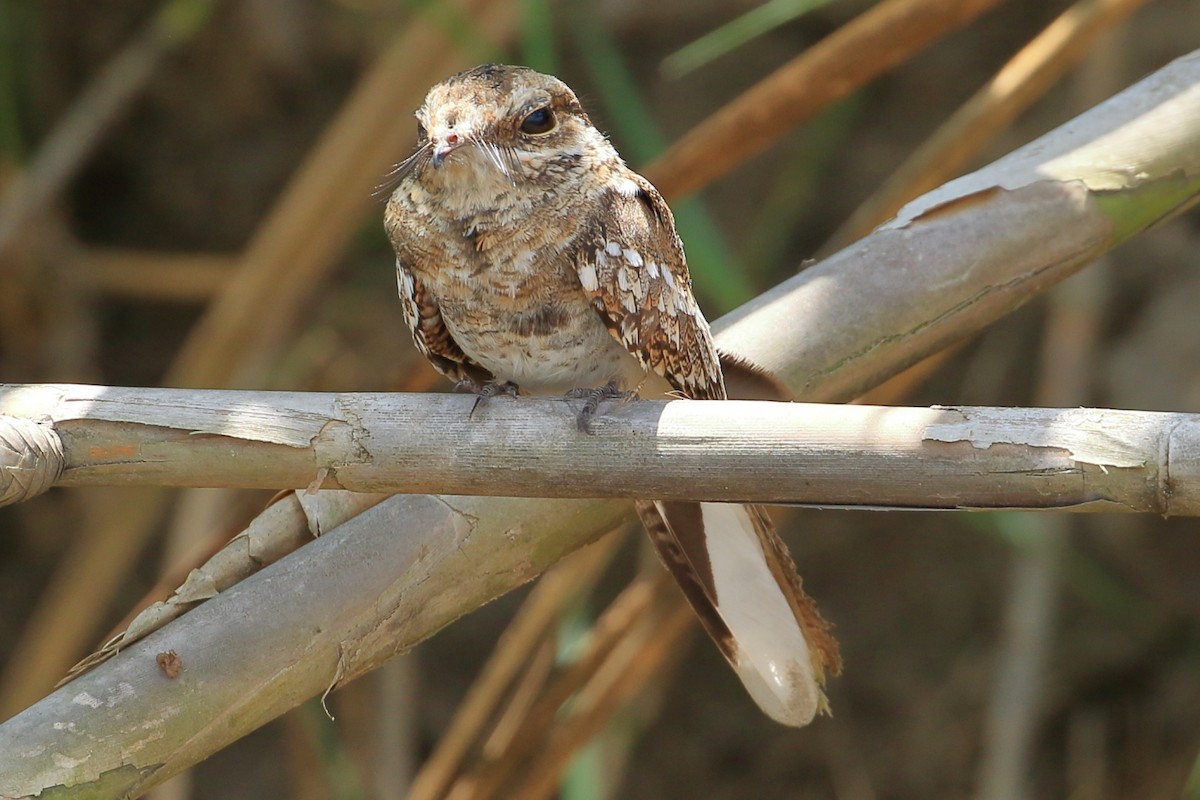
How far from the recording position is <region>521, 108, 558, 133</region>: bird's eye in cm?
177

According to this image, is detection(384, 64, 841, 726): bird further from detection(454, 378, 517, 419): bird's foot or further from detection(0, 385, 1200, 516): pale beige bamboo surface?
detection(0, 385, 1200, 516): pale beige bamboo surface

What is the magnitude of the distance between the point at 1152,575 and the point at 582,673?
6.23ft

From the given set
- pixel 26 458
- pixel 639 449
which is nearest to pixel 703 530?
pixel 639 449

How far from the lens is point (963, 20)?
81.5 inches

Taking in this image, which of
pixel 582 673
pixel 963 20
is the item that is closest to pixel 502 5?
pixel 963 20

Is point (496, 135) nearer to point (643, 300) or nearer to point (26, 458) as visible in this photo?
point (643, 300)

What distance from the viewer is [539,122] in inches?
70.7

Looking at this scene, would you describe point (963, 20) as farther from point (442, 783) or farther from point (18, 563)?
point (18, 563)

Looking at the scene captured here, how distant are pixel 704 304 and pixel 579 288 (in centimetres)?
207

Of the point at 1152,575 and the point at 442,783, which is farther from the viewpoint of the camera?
the point at 1152,575

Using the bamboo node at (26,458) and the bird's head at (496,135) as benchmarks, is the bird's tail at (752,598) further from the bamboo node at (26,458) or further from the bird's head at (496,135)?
the bamboo node at (26,458)

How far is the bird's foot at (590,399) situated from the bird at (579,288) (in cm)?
11

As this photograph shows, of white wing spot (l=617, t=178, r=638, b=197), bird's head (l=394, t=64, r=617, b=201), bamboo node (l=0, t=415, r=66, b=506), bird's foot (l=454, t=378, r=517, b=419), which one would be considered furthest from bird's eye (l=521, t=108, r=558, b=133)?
bamboo node (l=0, t=415, r=66, b=506)

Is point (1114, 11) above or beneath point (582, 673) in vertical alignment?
above
